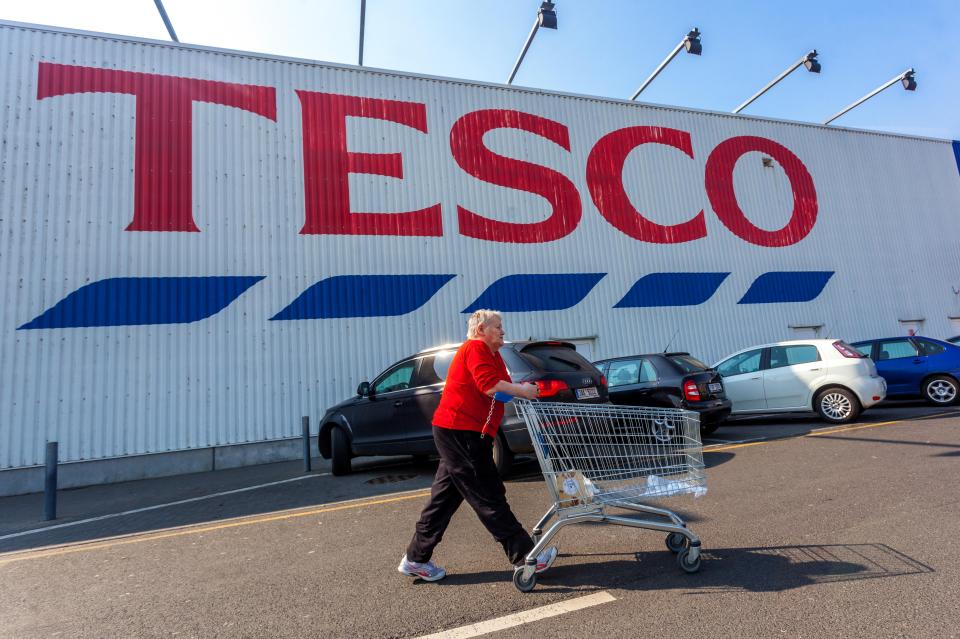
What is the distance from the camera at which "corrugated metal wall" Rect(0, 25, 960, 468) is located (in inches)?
401

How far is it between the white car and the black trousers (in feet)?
28.0

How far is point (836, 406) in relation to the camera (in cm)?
941

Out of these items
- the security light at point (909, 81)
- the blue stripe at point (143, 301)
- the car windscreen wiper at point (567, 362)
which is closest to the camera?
the car windscreen wiper at point (567, 362)

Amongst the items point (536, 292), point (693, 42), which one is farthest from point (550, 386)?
point (693, 42)

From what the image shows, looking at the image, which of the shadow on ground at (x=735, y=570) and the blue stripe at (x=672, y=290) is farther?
the blue stripe at (x=672, y=290)

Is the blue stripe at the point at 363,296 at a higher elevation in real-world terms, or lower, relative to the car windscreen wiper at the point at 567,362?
higher

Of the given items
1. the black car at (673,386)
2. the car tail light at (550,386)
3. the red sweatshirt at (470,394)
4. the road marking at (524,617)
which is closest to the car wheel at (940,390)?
the black car at (673,386)

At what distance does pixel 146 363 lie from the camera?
10414 millimetres

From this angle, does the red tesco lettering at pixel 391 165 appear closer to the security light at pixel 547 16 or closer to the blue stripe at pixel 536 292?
the blue stripe at pixel 536 292

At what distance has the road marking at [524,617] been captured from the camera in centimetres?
269

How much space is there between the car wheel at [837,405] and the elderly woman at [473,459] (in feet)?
27.6

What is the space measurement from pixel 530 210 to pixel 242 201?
6911 mm

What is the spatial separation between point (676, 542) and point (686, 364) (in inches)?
223

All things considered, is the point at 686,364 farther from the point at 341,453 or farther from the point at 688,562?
the point at 688,562
